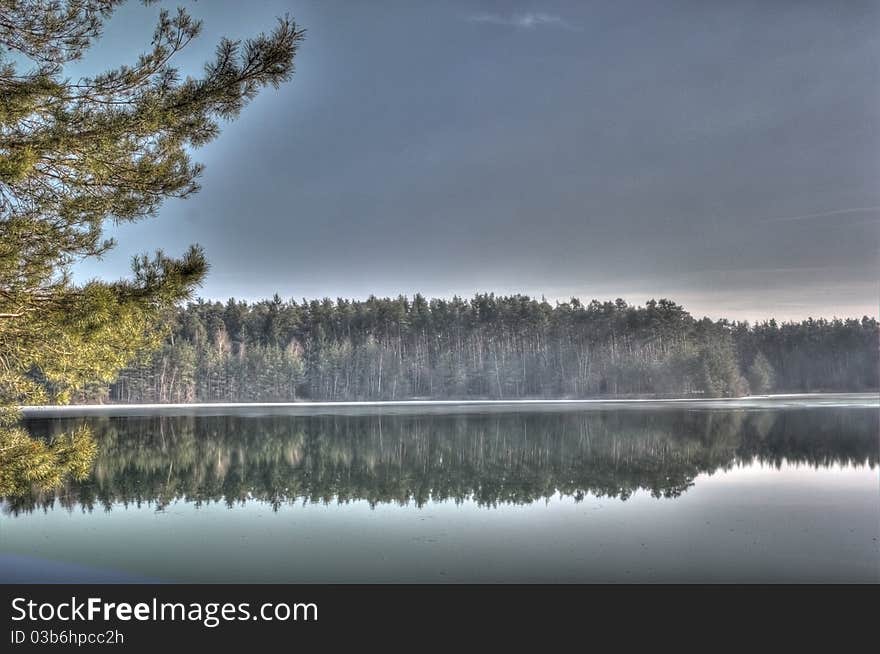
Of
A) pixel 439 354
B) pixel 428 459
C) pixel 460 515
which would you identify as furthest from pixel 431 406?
pixel 460 515

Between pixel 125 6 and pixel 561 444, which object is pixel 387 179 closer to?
pixel 561 444

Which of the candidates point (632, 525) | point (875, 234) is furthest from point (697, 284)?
point (632, 525)

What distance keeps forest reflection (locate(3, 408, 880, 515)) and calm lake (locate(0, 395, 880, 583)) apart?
0.33 feet

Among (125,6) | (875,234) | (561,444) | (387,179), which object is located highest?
(387,179)

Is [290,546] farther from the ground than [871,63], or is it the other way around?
[871,63]

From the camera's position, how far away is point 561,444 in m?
22.9

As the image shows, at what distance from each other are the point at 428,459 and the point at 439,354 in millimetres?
69657

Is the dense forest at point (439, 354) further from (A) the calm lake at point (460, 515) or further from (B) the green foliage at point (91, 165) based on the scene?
(B) the green foliage at point (91, 165)

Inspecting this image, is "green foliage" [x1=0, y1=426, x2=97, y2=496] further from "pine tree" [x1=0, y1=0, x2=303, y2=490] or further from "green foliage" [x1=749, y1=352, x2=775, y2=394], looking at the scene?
"green foliage" [x1=749, y1=352, x2=775, y2=394]

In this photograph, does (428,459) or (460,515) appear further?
(428,459)

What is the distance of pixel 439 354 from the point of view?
291 ft

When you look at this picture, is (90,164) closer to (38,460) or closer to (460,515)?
(38,460)

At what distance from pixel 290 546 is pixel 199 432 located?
850 inches
